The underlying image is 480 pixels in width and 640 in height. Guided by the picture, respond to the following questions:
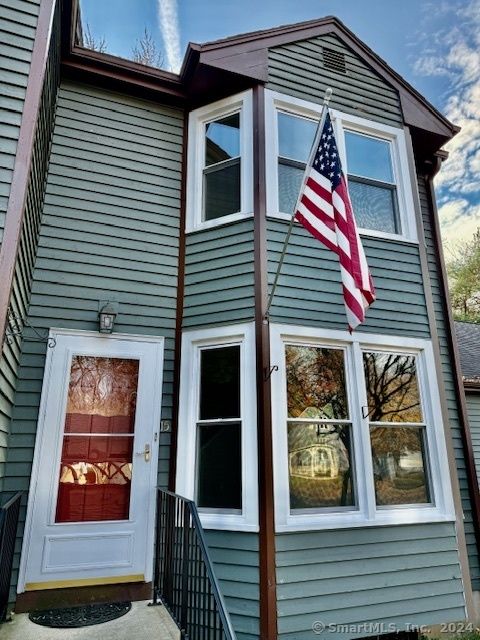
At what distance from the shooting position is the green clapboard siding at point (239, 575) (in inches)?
→ 124

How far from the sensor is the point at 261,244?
159 inches

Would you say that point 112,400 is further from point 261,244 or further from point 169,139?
point 169,139

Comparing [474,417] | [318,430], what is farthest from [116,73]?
[474,417]

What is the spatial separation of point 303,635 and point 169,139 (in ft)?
16.5

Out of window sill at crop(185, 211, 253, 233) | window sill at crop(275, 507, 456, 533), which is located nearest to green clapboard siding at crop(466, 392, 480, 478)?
window sill at crop(275, 507, 456, 533)

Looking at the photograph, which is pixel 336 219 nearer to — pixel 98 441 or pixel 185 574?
pixel 185 574

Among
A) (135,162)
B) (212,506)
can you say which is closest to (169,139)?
(135,162)

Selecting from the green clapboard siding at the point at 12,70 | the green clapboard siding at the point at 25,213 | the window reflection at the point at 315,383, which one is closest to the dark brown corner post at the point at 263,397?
the window reflection at the point at 315,383

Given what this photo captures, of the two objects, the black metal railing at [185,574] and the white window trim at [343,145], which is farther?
the white window trim at [343,145]

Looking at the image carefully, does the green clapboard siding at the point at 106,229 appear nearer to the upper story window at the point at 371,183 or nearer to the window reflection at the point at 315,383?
the window reflection at the point at 315,383

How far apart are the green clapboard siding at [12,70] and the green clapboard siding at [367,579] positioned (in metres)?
3.33

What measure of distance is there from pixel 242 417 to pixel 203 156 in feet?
9.89

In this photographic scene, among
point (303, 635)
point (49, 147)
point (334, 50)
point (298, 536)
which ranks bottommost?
point (303, 635)

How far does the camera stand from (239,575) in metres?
3.28
